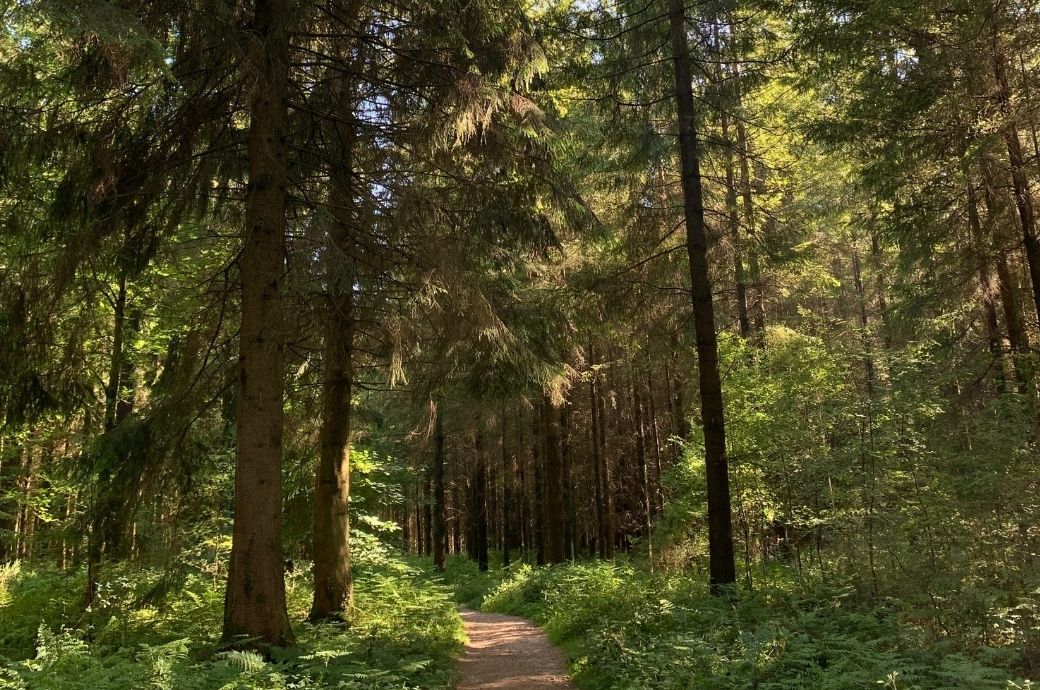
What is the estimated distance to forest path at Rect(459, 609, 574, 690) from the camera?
26.0ft

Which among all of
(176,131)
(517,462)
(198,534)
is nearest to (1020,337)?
(176,131)

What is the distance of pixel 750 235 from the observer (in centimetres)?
1150

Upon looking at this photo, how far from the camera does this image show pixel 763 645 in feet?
19.5

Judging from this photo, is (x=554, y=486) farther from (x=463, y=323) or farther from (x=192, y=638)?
(x=192, y=638)

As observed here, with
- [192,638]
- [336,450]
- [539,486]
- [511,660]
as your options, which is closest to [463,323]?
[336,450]

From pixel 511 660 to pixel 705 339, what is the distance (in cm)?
562

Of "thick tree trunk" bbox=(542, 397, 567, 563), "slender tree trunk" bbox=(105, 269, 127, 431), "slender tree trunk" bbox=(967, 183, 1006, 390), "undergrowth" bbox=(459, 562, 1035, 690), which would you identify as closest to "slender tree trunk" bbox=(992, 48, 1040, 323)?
"slender tree trunk" bbox=(967, 183, 1006, 390)

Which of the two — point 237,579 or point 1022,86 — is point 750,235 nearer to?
point 1022,86

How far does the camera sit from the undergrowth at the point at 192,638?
503cm

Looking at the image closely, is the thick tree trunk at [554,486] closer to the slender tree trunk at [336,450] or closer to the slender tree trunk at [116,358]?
the slender tree trunk at [336,450]

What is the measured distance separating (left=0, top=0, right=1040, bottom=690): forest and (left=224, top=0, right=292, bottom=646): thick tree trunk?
1.4 inches

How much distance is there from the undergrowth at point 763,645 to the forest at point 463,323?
51 mm

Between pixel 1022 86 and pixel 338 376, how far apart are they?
1023 cm

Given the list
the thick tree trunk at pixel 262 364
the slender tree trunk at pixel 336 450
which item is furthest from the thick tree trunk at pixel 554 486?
the thick tree trunk at pixel 262 364
